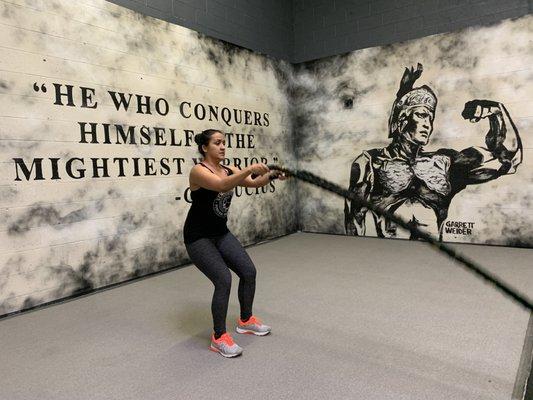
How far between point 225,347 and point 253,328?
30 cm

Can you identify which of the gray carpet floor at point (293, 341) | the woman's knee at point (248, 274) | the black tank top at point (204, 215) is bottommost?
the gray carpet floor at point (293, 341)

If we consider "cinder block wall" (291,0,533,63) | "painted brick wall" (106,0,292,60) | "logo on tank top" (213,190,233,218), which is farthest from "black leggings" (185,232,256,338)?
"cinder block wall" (291,0,533,63)

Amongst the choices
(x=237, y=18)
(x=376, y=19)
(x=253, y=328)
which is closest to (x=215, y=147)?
(x=253, y=328)

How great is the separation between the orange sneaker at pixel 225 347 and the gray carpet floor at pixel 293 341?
4cm

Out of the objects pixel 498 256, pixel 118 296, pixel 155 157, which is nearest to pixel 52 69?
pixel 155 157

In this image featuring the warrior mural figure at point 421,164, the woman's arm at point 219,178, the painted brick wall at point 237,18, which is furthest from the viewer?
the warrior mural figure at point 421,164

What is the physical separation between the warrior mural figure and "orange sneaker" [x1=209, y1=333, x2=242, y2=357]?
3.53 m

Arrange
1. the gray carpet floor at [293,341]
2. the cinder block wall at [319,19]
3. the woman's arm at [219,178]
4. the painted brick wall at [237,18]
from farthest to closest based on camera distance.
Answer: the cinder block wall at [319,19] < the painted brick wall at [237,18] < the woman's arm at [219,178] < the gray carpet floor at [293,341]

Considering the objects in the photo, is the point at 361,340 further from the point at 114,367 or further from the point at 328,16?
the point at 328,16

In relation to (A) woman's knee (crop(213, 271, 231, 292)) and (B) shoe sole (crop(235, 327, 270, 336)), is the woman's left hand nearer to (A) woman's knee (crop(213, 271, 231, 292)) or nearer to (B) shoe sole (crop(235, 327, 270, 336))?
(A) woman's knee (crop(213, 271, 231, 292))

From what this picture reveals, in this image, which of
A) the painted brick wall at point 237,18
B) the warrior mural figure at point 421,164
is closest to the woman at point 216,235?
the painted brick wall at point 237,18

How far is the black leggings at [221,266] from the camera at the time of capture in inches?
85.0

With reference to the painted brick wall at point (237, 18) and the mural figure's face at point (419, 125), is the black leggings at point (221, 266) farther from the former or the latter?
the mural figure's face at point (419, 125)

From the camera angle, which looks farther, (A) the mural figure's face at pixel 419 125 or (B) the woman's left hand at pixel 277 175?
(A) the mural figure's face at pixel 419 125
